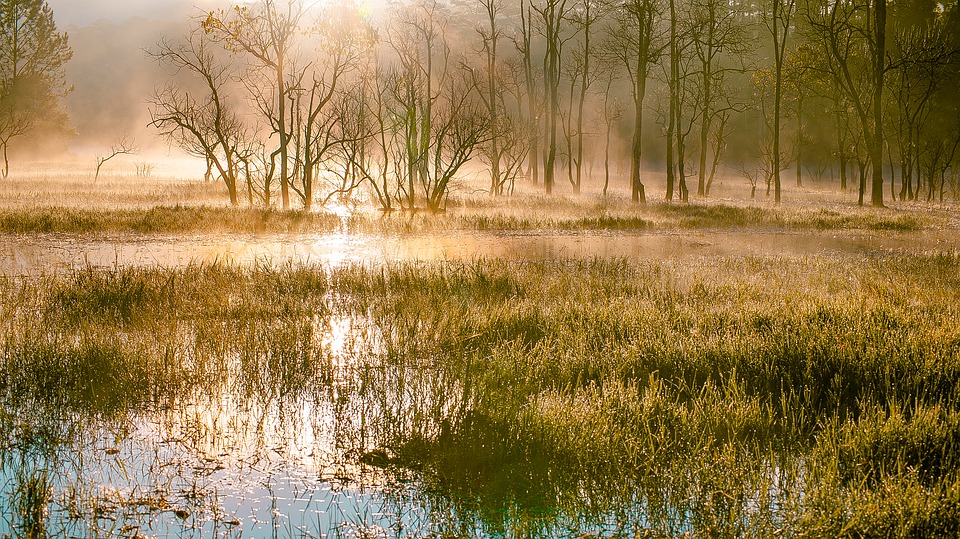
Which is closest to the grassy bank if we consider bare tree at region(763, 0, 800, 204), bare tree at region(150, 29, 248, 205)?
bare tree at region(150, 29, 248, 205)

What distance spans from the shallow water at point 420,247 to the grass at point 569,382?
2.97 m

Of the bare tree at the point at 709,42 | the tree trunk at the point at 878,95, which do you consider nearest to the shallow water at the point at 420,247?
the tree trunk at the point at 878,95

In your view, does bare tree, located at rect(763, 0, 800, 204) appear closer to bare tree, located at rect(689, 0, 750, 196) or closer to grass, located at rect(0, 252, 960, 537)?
bare tree, located at rect(689, 0, 750, 196)

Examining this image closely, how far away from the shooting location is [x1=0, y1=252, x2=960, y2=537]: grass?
382 cm

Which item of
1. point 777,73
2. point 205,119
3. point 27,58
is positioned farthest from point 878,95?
point 27,58

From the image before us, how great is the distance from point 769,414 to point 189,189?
34109 millimetres

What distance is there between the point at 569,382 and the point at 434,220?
14606 millimetres

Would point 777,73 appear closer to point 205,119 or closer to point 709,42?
point 709,42

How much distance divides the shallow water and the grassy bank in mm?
1111

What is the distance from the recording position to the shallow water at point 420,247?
495 inches

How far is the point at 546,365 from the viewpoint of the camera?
585 cm

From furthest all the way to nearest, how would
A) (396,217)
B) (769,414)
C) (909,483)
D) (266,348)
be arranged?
(396,217) → (266,348) → (769,414) → (909,483)

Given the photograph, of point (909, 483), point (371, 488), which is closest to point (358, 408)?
point (371, 488)

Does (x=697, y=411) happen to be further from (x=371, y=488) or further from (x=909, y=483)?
(x=371, y=488)
